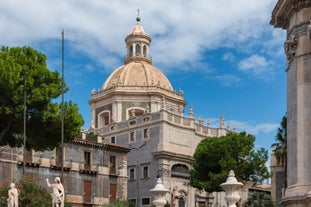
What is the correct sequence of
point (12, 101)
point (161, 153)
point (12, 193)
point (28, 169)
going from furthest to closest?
point (161, 153) → point (28, 169) → point (12, 101) → point (12, 193)

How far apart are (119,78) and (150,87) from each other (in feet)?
16.0

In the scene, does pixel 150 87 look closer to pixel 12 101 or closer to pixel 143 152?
pixel 143 152

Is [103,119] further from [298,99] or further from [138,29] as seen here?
[298,99]

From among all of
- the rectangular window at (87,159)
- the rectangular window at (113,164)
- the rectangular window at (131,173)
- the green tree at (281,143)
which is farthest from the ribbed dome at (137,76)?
the green tree at (281,143)

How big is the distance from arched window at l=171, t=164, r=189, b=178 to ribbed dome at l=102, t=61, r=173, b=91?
496 inches

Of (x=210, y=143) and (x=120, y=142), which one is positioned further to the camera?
(x=120, y=142)

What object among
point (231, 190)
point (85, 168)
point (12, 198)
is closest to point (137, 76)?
point (85, 168)

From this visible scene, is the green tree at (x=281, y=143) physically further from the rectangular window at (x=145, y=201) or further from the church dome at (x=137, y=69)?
the church dome at (x=137, y=69)

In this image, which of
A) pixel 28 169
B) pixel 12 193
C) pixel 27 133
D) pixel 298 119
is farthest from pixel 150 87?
pixel 298 119

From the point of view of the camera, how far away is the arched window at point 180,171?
69062 millimetres

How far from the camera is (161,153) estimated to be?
220 ft

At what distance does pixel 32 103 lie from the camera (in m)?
38.0

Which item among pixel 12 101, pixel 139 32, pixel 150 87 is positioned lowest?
pixel 12 101

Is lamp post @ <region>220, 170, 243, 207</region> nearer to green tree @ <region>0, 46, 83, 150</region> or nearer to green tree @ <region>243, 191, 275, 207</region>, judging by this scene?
green tree @ <region>0, 46, 83, 150</region>
